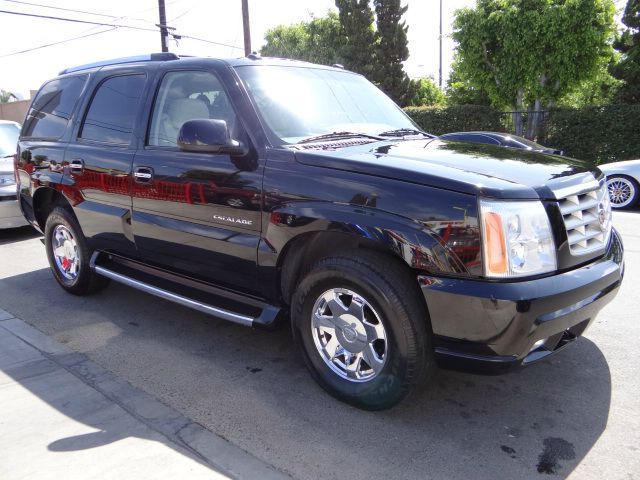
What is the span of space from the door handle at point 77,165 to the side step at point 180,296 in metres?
0.70

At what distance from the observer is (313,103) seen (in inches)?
147

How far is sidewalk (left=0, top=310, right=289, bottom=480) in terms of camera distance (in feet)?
8.59

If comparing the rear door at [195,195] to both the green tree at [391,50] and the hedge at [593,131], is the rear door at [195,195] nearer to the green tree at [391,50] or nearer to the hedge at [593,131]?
the hedge at [593,131]

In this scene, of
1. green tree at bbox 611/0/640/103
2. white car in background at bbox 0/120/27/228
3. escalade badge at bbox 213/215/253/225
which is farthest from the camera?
green tree at bbox 611/0/640/103

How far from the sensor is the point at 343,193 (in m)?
2.89

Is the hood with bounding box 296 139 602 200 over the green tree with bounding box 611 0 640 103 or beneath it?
beneath

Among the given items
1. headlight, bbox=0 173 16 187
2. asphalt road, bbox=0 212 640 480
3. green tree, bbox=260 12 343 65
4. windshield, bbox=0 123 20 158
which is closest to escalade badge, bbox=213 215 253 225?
asphalt road, bbox=0 212 640 480

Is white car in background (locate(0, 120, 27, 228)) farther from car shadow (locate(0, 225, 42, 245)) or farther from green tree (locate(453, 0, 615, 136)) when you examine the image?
green tree (locate(453, 0, 615, 136))

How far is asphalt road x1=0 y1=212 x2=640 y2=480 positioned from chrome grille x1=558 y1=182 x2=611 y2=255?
0.88m

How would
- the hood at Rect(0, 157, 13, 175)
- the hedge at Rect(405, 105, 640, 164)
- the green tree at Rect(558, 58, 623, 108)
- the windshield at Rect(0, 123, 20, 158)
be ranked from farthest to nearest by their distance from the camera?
1. the green tree at Rect(558, 58, 623, 108)
2. the hedge at Rect(405, 105, 640, 164)
3. the windshield at Rect(0, 123, 20, 158)
4. the hood at Rect(0, 157, 13, 175)

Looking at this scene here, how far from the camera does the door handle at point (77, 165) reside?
4.59 m

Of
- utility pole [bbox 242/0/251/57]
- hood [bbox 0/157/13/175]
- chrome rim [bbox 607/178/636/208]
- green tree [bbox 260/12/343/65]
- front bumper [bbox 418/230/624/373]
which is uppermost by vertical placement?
green tree [bbox 260/12/343/65]

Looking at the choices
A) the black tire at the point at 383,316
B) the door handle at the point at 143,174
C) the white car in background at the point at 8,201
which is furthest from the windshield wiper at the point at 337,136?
the white car in background at the point at 8,201

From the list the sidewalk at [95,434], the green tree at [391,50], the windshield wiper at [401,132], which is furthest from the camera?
the green tree at [391,50]
